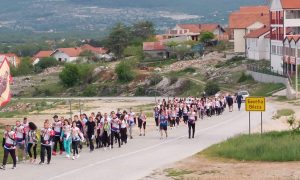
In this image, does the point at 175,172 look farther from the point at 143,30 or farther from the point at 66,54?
the point at 66,54

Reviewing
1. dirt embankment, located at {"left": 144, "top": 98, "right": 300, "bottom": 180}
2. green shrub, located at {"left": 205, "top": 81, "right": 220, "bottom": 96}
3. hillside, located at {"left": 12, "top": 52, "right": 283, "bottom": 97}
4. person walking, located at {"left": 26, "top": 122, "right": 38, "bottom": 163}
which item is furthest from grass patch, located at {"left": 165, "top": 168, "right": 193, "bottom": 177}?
green shrub, located at {"left": 205, "top": 81, "right": 220, "bottom": 96}

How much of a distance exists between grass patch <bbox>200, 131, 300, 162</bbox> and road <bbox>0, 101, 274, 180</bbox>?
1433 millimetres

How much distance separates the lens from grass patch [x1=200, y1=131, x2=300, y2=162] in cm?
2808

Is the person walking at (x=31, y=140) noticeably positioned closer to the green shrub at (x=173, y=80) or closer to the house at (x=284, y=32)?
the house at (x=284, y=32)

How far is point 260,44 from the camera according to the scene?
98.6 metres

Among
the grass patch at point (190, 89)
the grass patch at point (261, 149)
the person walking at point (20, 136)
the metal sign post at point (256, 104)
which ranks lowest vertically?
the grass patch at point (190, 89)

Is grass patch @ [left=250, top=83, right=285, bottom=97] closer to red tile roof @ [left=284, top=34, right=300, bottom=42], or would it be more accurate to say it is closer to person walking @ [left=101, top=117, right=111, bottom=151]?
red tile roof @ [left=284, top=34, right=300, bottom=42]

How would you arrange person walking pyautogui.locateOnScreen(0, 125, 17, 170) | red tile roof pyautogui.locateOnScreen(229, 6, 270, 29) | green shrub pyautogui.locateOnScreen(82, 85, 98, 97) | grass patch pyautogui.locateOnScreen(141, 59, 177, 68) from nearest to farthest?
person walking pyautogui.locateOnScreen(0, 125, 17, 170) → green shrub pyautogui.locateOnScreen(82, 85, 98, 97) → red tile roof pyautogui.locateOnScreen(229, 6, 270, 29) → grass patch pyautogui.locateOnScreen(141, 59, 177, 68)

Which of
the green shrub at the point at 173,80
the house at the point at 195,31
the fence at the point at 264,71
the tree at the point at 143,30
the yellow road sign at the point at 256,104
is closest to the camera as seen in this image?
the yellow road sign at the point at 256,104

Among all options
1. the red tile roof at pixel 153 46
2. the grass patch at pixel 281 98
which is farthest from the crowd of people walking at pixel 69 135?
the red tile roof at pixel 153 46

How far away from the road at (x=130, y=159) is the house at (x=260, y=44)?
56120 millimetres

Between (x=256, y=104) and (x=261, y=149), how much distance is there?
3.99 meters

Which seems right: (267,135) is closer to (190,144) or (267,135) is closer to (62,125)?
(190,144)

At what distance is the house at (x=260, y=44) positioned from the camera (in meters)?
97.8
